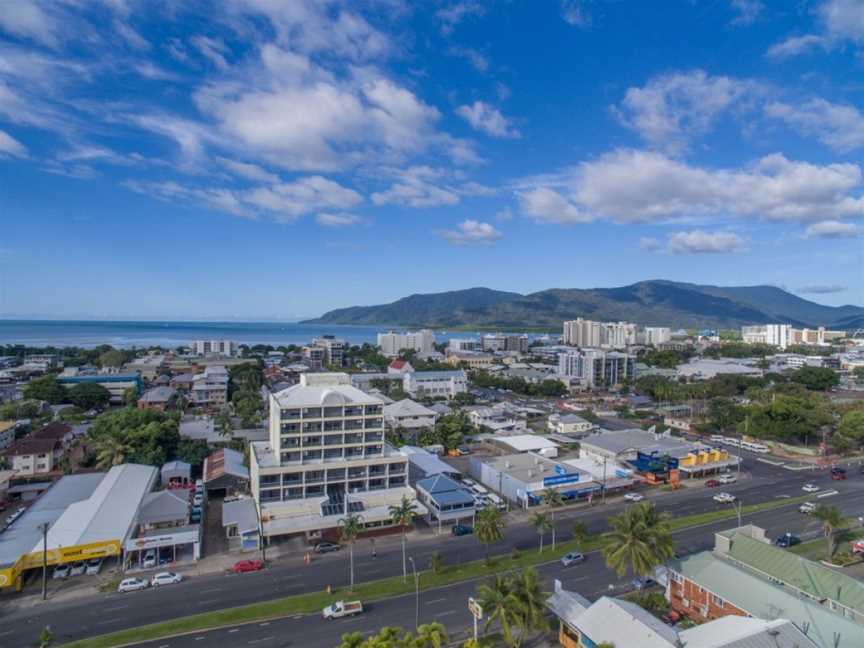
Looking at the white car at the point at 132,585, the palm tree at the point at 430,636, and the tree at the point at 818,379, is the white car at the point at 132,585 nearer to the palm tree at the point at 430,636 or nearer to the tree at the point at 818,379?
the palm tree at the point at 430,636

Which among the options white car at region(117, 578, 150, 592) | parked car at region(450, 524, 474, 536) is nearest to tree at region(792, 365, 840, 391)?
parked car at region(450, 524, 474, 536)

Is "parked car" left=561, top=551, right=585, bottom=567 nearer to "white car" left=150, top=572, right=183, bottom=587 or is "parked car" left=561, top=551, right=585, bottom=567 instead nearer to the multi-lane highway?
the multi-lane highway

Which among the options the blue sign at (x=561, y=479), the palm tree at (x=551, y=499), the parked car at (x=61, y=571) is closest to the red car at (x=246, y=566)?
the parked car at (x=61, y=571)

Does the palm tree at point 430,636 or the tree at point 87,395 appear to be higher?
the palm tree at point 430,636

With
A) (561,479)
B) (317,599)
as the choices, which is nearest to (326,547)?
(317,599)

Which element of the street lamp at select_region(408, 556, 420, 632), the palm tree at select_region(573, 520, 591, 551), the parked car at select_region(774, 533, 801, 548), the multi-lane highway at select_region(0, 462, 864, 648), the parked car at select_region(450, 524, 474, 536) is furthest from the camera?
the parked car at select_region(450, 524, 474, 536)
